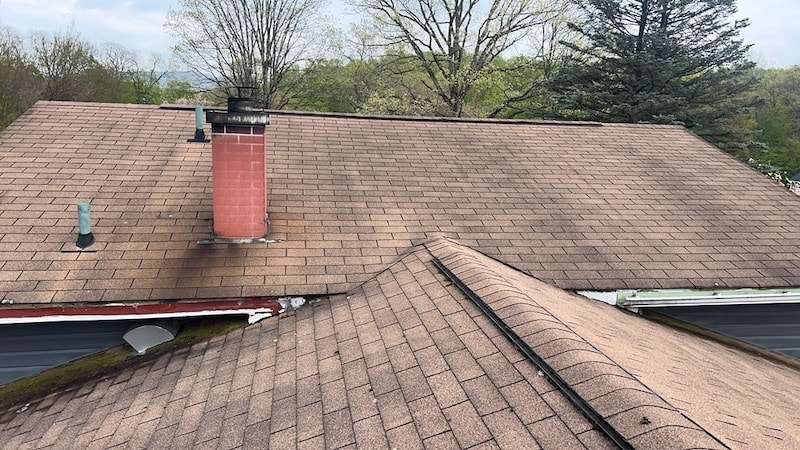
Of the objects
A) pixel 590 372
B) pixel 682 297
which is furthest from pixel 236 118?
pixel 682 297

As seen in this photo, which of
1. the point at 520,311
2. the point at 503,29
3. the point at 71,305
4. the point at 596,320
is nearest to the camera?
the point at 520,311

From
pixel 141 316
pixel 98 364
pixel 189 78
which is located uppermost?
pixel 189 78

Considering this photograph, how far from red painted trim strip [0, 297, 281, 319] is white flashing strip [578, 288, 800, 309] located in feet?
12.3

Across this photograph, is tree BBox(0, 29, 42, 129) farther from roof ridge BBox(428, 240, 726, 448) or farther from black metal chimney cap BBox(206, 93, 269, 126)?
roof ridge BBox(428, 240, 726, 448)

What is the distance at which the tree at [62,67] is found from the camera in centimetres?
2606

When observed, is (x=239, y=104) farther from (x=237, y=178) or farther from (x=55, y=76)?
(x=55, y=76)

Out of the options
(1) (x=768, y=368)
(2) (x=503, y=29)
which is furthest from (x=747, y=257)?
(2) (x=503, y=29)

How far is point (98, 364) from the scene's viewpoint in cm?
547

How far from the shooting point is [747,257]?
7.02m

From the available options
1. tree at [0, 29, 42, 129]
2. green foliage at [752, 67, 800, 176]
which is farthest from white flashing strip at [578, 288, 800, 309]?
green foliage at [752, 67, 800, 176]

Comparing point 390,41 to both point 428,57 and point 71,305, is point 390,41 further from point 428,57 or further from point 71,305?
point 71,305

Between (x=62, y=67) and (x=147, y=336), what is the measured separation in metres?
27.4

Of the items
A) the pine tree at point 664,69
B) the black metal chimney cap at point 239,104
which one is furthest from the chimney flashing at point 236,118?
the pine tree at point 664,69

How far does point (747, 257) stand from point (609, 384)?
5505 mm
